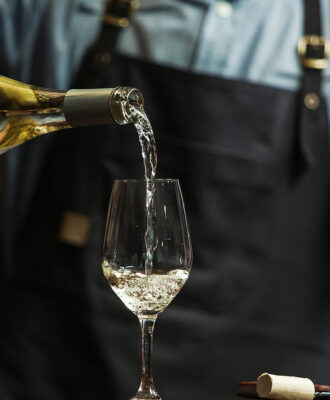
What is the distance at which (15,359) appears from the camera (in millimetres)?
1268

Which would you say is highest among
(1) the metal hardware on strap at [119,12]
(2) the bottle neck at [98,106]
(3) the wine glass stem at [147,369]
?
A: (1) the metal hardware on strap at [119,12]

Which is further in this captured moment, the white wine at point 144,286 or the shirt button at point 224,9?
the shirt button at point 224,9

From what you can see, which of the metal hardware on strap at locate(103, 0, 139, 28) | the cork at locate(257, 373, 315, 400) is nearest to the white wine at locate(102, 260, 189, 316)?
the cork at locate(257, 373, 315, 400)

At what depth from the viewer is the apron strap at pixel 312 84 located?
4.18 ft

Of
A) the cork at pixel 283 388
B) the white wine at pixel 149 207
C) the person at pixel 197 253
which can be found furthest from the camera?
the person at pixel 197 253

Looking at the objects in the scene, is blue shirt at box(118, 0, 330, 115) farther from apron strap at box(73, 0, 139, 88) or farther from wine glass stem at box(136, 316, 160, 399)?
wine glass stem at box(136, 316, 160, 399)

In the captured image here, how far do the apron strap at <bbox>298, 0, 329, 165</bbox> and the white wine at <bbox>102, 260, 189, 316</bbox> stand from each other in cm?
66

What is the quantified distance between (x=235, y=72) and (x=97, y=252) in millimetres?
411

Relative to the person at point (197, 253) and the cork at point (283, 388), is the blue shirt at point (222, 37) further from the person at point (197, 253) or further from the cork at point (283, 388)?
the cork at point (283, 388)

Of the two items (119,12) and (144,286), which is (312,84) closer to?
(119,12)

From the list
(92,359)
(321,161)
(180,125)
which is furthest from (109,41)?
(92,359)

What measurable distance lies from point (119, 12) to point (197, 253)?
42 centimetres

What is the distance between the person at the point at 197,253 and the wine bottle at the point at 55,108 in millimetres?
546

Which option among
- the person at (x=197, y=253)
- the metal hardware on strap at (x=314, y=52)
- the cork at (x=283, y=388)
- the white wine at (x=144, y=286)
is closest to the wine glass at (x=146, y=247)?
the white wine at (x=144, y=286)
